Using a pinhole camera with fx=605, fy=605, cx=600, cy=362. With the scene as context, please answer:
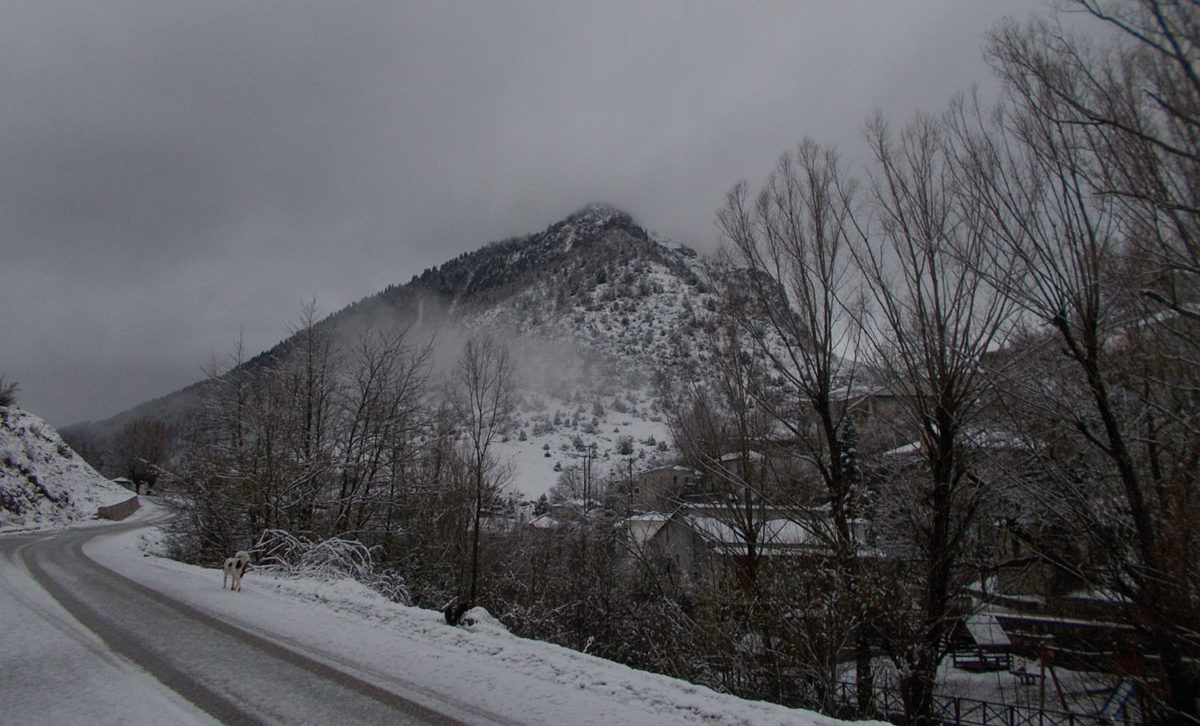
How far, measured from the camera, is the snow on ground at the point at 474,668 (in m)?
4.68

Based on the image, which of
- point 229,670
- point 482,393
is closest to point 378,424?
point 482,393

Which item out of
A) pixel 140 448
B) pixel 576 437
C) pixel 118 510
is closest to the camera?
pixel 118 510

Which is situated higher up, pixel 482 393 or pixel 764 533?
pixel 482 393

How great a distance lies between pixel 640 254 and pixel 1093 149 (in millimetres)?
189371

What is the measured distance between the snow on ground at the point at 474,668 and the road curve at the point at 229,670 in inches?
9.9

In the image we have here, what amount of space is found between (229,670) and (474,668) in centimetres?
228

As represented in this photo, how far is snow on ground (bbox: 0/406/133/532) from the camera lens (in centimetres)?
3675

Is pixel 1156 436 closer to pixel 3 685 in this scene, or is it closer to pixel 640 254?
pixel 3 685

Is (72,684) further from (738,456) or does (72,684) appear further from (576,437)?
(576,437)

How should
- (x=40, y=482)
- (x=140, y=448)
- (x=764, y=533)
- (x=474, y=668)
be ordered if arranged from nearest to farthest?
(x=474, y=668)
(x=764, y=533)
(x=40, y=482)
(x=140, y=448)

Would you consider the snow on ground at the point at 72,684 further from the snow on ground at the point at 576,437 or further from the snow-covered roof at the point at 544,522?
the snow on ground at the point at 576,437

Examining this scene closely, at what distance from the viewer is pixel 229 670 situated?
571 cm

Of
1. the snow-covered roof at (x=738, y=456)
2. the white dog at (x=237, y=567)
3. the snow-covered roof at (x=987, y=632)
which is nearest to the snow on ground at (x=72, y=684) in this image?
the white dog at (x=237, y=567)

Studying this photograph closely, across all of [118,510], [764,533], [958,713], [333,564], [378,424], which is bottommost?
[118,510]
